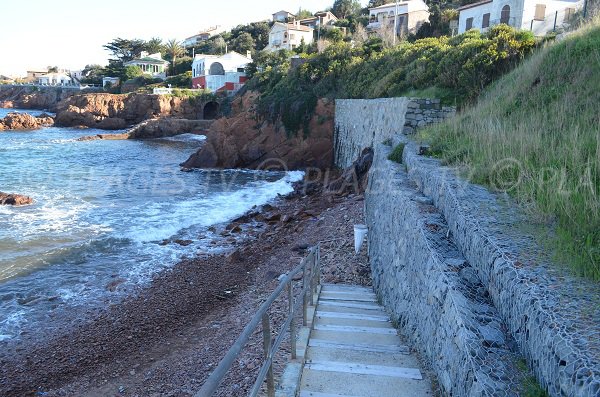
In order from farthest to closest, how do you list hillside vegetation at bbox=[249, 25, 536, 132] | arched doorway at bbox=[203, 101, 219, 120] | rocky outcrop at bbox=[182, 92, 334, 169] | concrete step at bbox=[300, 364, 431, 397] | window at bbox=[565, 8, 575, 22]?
arched doorway at bbox=[203, 101, 219, 120], rocky outcrop at bbox=[182, 92, 334, 169], window at bbox=[565, 8, 575, 22], hillside vegetation at bbox=[249, 25, 536, 132], concrete step at bbox=[300, 364, 431, 397]

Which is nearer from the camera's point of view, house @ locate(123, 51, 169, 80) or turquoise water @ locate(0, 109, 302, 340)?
turquoise water @ locate(0, 109, 302, 340)

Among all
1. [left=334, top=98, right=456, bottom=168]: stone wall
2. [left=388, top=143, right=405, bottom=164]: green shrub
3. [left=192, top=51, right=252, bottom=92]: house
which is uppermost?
[left=192, top=51, right=252, bottom=92]: house

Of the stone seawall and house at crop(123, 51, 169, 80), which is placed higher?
house at crop(123, 51, 169, 80)

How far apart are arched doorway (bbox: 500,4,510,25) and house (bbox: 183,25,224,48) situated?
93.7 meters

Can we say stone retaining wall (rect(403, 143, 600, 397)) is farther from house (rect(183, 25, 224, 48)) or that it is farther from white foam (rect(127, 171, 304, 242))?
house (rect(183, 25, 224, 48))

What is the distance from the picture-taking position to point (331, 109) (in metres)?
27.0

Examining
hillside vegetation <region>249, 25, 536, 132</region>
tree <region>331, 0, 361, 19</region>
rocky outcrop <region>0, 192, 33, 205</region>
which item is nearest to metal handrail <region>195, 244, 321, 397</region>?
hillside vegetation <region>249, 25, 536, 132</region>

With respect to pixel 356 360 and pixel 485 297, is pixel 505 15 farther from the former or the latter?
pixel 356 360

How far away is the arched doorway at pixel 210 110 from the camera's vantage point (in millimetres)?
59438

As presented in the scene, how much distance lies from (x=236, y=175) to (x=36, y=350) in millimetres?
19397

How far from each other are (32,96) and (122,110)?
41.5 metres

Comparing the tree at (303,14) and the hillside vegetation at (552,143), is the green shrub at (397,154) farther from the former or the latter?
the tree at (303,14)

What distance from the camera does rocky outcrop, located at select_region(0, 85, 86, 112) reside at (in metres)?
82.8

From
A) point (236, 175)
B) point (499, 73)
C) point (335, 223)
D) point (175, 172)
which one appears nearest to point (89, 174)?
point (175, 172)
